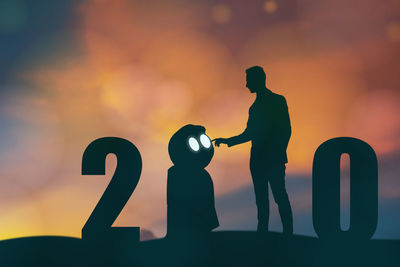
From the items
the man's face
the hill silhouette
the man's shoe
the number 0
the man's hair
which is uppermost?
the man's hair

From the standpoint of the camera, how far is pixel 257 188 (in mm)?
9281

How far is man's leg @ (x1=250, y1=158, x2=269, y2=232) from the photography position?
9.27 metres

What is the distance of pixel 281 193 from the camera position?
364 inches

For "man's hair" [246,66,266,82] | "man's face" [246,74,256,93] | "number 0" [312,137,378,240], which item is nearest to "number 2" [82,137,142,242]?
"man's face" [246,74,256,93]

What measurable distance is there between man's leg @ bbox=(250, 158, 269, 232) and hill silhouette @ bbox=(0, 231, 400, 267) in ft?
1.37

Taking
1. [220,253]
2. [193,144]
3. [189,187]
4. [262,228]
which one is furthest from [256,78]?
[220,253]

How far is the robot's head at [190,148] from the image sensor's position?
9570 millimetres

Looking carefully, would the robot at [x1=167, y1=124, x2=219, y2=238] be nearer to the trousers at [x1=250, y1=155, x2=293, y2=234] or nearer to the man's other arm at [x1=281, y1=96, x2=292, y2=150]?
the trousers at [x1=250, y1=155, x2=293, y2=234]

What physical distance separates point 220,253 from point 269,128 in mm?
2433

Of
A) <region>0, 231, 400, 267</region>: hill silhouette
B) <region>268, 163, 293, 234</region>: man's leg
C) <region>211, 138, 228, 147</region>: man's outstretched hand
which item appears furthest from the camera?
<region>211, 138, 228, 147</region>: man's outstretched hand

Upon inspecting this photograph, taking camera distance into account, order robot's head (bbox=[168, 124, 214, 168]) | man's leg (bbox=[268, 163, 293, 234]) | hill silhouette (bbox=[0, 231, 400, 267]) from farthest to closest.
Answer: robot's head (bbox=[168, 124, 214, 168]) < man's leg (bbox=[268, 163, 293, 234]) < hill silhouette (bbox=[0, 231, 400, 267])

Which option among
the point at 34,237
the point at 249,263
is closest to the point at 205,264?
the point at 249,263

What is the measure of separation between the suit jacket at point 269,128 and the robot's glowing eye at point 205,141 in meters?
0.91

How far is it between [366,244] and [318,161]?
1.82m
